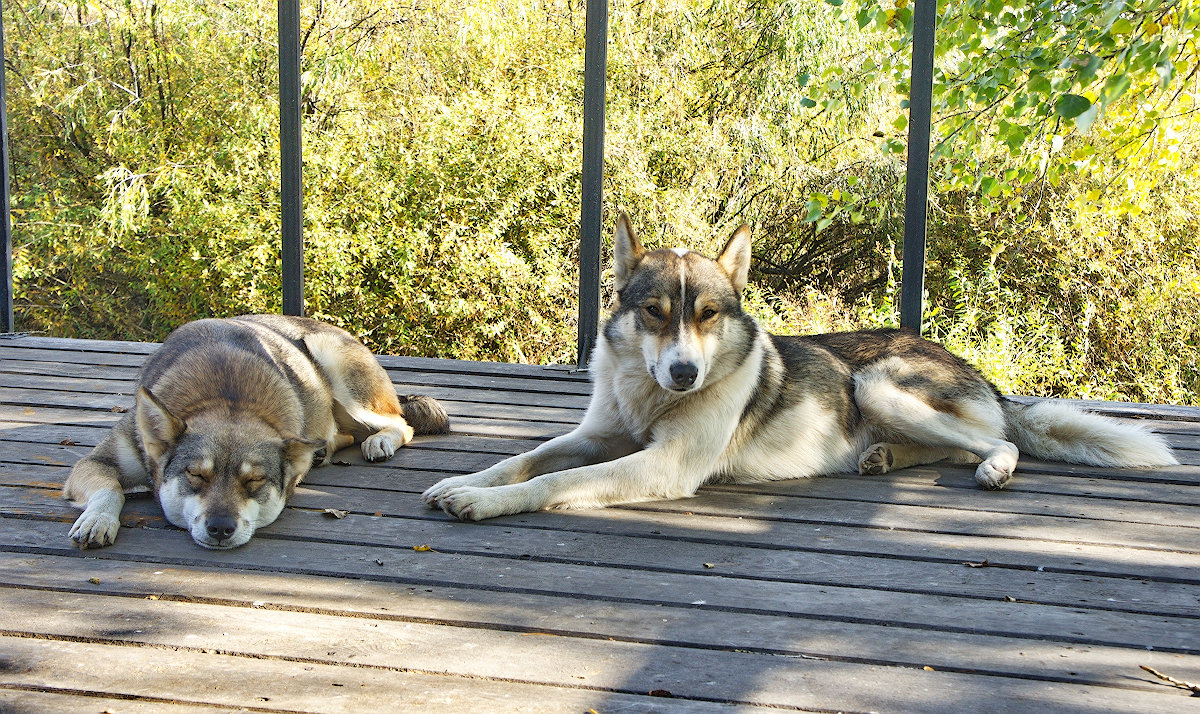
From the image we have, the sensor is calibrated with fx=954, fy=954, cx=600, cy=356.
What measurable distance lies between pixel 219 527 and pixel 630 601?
1.08 meters

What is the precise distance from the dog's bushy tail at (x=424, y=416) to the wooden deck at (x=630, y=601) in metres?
0.38

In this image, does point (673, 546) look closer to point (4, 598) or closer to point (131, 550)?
point (131, 550)

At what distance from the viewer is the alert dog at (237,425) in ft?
8.49

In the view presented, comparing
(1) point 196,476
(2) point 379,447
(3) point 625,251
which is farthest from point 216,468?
(3) point 625,251

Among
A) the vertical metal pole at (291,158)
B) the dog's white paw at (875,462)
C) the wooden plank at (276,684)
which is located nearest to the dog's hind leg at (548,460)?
the dog's white paw at (875,462)

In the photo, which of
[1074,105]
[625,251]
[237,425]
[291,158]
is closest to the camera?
[1074,105]

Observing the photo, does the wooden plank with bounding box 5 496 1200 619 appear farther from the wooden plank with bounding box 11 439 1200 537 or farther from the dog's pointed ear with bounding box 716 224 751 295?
the dog's pointed ear with bounding box 716 224 751 295

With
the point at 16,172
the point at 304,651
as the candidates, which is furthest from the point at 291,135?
the point at 16,172

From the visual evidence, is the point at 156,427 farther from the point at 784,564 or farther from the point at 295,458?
the point at 784,564

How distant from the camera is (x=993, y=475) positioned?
3117 millimetres

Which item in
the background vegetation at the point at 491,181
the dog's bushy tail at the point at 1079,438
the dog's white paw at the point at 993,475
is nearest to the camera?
the dog's white paw at the point at 993,475

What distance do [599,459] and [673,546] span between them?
83 cm

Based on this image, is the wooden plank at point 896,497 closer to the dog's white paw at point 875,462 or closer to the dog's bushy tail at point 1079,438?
the dog's white paw at point 875,462

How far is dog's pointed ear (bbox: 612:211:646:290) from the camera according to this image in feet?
10.8
